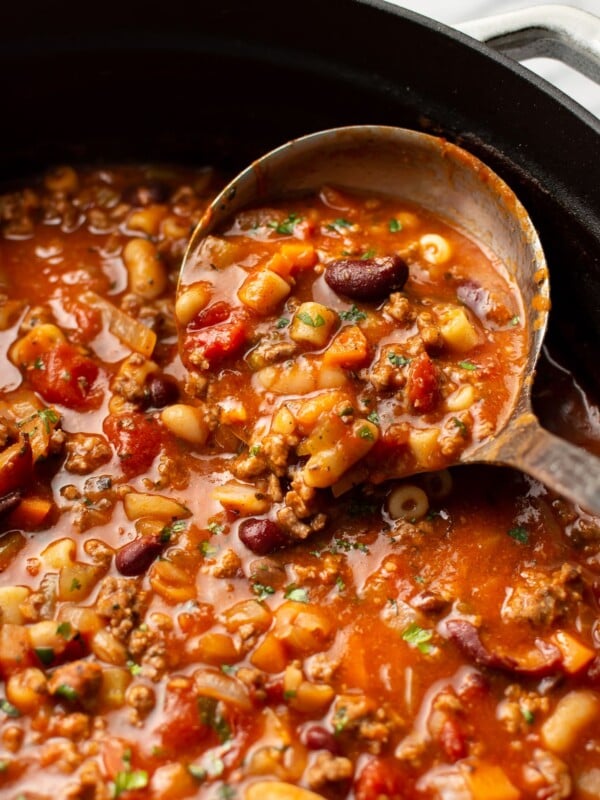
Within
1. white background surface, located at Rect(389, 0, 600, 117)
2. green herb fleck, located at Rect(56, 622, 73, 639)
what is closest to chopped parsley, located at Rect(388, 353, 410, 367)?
green herb fleck, located at Rect(56, 622, 73, 639)

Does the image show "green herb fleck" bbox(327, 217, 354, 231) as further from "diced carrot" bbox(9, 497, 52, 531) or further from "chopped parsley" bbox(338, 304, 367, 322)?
"diced carrot" bbox(9, 497, 52, 531)

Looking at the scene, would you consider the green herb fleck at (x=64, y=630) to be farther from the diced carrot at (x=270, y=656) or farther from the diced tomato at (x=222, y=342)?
the diced tomato at (x=222, y=342)

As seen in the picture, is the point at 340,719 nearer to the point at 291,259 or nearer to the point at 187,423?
the point at 187,423

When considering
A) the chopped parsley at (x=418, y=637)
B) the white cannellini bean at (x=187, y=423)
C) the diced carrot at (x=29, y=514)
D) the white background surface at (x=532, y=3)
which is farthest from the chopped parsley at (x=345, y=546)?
the white background surface at (x=532, y=3)

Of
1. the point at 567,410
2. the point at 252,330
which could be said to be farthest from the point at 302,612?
the point at 567,410

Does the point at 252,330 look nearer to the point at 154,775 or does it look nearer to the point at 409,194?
the point at 409,194

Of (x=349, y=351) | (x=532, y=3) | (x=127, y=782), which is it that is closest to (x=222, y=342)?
(x=349, y=351)
